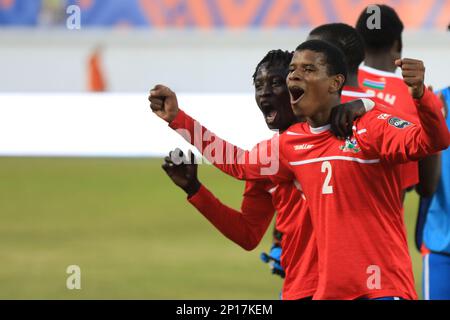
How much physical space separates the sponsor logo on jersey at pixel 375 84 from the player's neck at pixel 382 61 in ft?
0.52

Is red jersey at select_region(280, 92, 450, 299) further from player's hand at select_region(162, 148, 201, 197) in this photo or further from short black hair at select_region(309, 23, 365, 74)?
short black hair at select_region(309, 23, 365, 74)

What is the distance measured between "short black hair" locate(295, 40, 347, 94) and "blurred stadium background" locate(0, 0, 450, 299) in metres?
4.81

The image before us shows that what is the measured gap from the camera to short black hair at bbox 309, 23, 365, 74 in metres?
5.79

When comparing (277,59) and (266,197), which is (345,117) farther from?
(266,197)

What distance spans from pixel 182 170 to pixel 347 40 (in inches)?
50.9

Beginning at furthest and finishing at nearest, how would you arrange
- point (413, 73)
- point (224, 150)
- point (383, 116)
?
point (224, 150)
point (383, 116)
point (413, 73)

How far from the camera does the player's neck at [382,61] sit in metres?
6.73

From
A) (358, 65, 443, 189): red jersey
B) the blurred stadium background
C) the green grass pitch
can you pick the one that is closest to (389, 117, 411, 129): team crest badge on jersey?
(358, 65, 443, 189): red jersey

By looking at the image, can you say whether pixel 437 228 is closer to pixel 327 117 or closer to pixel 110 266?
pixel 327 117

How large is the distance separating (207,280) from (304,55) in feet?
18.8

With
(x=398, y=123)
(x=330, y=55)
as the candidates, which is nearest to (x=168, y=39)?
(x=330, y=55)

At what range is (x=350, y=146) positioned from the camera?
459cm

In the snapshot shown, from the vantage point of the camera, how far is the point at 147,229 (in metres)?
13.4
